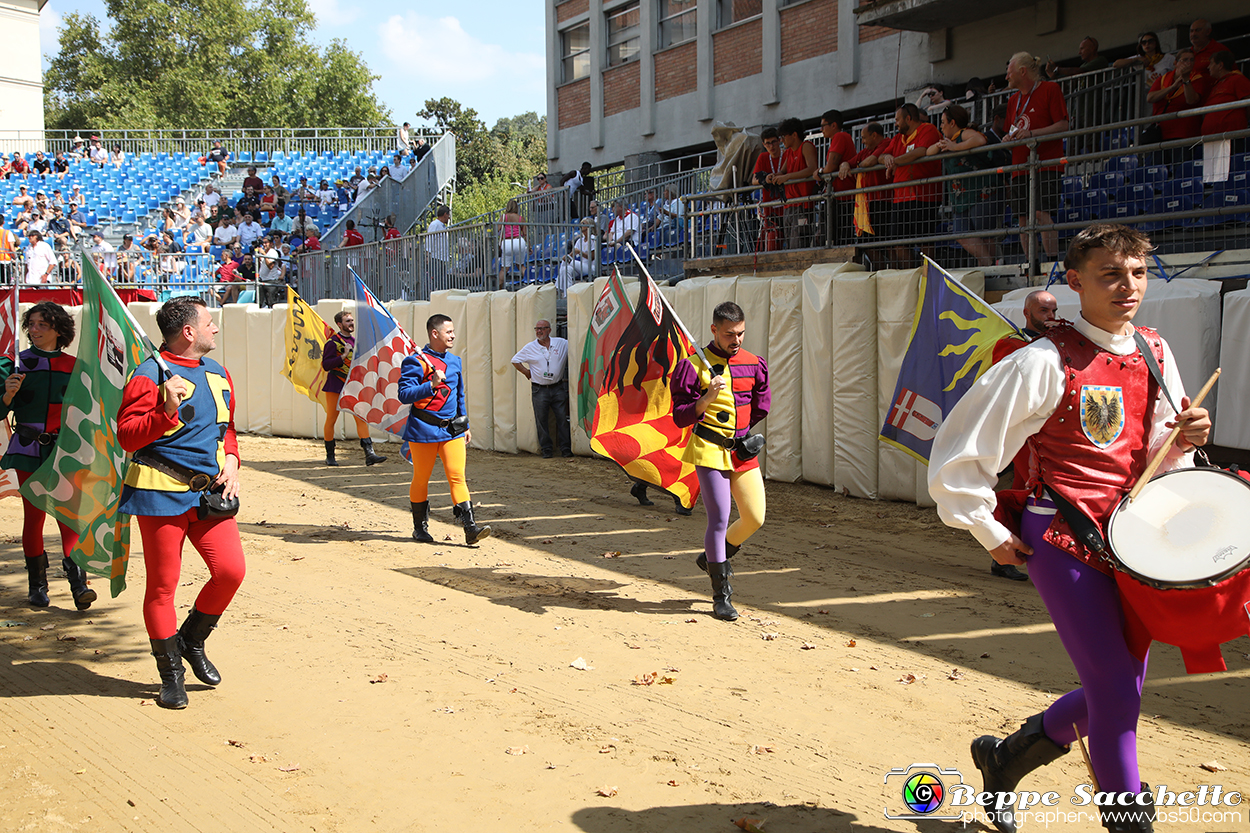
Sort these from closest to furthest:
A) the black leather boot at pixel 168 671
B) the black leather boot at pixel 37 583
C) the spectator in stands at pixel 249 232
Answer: the black leather boot at pixel 168 671
the black leather boot at pixel 37 583
the spectator in stands at pixel 249 232

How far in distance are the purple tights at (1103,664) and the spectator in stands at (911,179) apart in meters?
8.33

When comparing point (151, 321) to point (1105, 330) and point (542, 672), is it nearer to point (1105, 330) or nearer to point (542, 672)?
point (542, 672)

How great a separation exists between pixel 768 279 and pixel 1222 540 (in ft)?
31.9

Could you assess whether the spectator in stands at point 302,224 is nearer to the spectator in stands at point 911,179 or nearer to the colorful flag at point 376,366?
the colorful flag at point 376,366

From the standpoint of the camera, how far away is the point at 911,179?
11164mm

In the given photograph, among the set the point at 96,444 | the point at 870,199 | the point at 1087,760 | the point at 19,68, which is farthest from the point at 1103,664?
the point at 19,68

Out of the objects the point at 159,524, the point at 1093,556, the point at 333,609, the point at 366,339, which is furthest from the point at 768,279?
the point at 1093,556

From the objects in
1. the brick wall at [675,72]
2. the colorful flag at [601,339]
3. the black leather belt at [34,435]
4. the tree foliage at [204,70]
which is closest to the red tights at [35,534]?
the black leather belt at [34,435]

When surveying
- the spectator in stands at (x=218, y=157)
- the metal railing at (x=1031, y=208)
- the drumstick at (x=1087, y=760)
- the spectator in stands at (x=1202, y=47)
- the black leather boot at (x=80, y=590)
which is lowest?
the black leather boot at (x=80, y=590)

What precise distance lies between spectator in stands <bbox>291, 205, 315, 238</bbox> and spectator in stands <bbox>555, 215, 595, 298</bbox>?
46.8 ft

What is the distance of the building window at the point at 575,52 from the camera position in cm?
2850

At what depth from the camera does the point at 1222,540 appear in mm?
Answer: 2990

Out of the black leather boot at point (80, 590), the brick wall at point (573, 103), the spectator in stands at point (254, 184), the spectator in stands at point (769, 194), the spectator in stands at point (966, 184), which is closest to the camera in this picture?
the black leather boot at point (80, 590)

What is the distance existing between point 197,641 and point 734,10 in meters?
21.0
